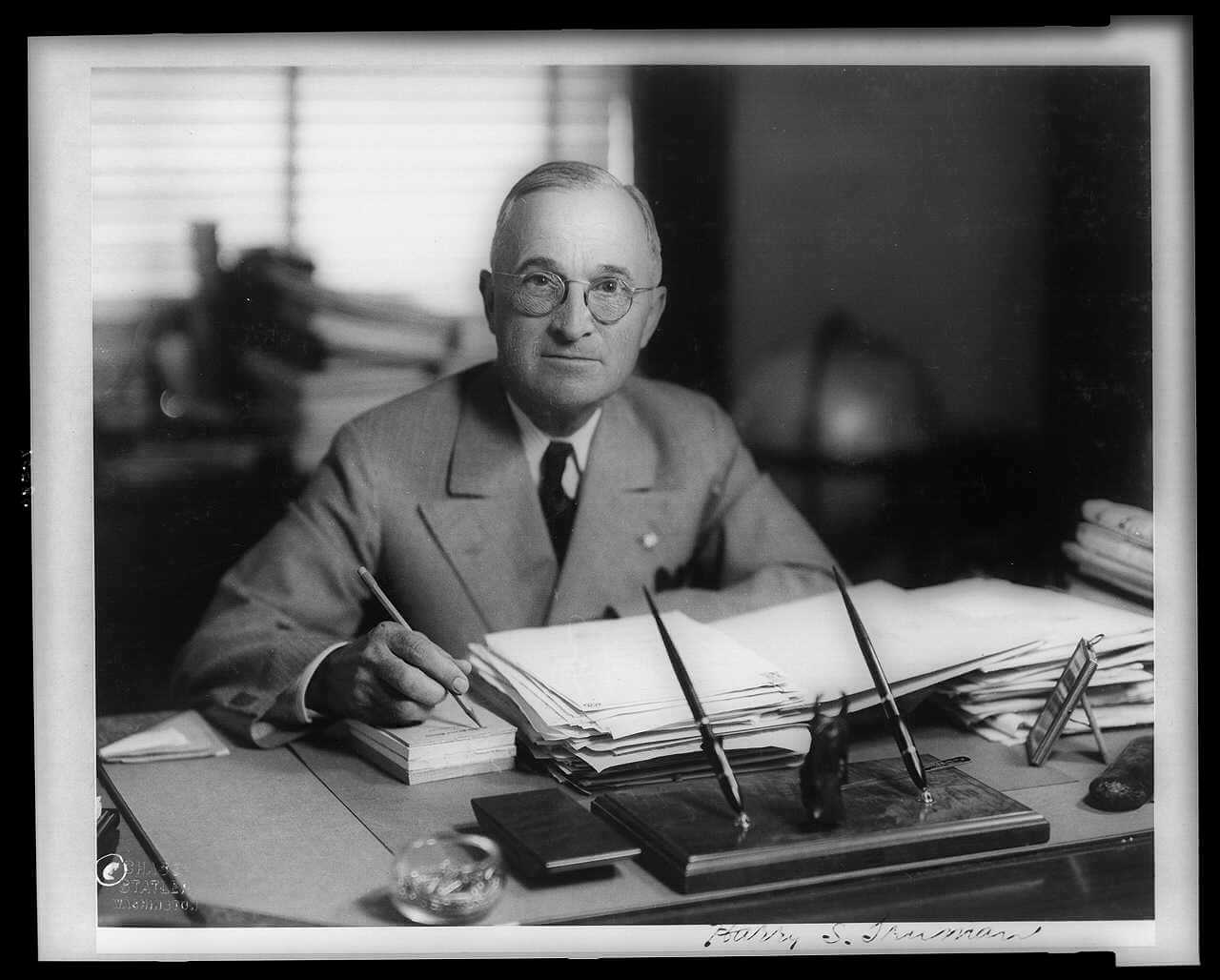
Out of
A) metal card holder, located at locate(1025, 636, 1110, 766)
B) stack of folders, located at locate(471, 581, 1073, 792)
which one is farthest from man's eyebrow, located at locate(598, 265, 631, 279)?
metal card holder, located at locate(1025, 636, 1110, 766)

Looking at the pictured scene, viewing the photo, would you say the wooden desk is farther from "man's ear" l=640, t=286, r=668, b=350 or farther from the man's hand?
"man's ear" l=640, t=286, r=668, b=350

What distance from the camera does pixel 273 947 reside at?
213cm

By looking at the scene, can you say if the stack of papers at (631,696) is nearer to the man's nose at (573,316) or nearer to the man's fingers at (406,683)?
the man's fingers at (406,683)

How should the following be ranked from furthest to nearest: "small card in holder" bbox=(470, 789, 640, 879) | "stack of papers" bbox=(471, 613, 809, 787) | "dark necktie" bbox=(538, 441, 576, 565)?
"dark necktie" bbox=(538, 441, 576, 565), "stack of papers" bbox=(471, 613, 809, 787), "small card in holder" bbox=(470, 789, 640, 879)

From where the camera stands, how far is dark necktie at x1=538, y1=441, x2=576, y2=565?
219 cm

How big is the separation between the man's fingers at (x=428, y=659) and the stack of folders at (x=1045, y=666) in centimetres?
81

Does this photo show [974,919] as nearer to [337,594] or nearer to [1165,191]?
[337,594]

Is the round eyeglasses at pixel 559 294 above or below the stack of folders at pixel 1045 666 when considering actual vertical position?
above

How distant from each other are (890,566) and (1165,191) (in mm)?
822
